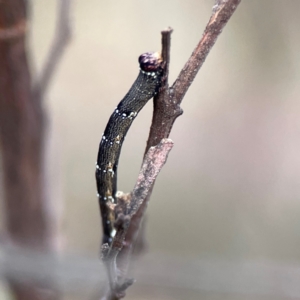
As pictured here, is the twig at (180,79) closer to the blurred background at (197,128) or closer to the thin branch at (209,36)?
the thin branch at (209,36)

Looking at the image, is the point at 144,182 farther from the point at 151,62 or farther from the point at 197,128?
the point at 197,128

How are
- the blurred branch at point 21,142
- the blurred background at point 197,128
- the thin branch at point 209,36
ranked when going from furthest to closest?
the blurred background at point 197,128 < the blurred branch at point 21,142 < the thin branch at point 209,36

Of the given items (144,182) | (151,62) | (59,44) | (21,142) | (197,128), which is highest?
(197,128)

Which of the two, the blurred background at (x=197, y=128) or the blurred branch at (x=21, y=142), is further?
the blurred background at (x=197, y=128)

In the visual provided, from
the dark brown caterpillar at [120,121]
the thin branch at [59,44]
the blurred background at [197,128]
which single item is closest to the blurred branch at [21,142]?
the thin branch at [59,44]

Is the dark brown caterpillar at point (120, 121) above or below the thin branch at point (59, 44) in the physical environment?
below

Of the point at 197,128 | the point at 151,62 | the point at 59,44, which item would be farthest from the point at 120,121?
the point at 197,128
